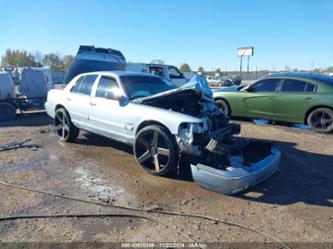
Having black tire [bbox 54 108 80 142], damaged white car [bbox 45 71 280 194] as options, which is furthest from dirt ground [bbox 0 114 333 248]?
black tire [bbox 54 108 80 142]

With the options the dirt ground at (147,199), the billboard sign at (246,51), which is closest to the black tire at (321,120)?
the dirt ground at (147,199)

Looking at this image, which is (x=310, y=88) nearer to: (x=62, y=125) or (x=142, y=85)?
(x=142, y=85)

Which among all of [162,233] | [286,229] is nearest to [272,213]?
[286,229]

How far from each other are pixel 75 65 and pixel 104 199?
822 centimetres

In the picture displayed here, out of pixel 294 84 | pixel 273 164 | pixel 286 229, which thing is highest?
pixel 294 84

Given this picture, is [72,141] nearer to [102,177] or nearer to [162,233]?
[102,177]

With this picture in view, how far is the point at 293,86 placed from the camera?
28.6 feet

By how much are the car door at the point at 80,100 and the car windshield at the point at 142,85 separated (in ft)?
3.18

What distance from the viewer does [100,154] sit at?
247 inches

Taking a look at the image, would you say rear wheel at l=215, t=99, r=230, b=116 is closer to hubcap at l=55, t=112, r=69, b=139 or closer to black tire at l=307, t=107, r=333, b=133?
black tire at l=307, t=107, r=333, b=133

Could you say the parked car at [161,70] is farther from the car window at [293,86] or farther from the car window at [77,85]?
the car window at [77,85]

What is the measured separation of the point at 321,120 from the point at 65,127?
6668 millimetres

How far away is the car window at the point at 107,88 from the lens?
585cm

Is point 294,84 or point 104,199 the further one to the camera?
point 294,84
